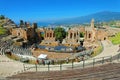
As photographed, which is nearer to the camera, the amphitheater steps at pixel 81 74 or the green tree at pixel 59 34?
the amphitheater steps at pixel 81 74

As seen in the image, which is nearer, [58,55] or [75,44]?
[58,55]

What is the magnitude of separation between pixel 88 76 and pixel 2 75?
9441mm

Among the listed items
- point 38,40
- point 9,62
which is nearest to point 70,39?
point 38,40

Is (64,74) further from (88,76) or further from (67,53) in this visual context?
(67,53)

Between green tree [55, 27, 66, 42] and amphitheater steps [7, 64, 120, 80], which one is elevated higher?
green tree [55, 27, 66, 42]

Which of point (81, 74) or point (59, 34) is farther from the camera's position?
point (59, 34)

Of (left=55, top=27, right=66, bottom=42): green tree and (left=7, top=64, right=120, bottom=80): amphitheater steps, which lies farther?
(left=55, top=27, right=66, bottom=42): green tree

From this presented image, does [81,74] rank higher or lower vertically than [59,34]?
lower

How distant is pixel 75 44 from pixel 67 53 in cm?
1321

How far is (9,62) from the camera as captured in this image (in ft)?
99.8

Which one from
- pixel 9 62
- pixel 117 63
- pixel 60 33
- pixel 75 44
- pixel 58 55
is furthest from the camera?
pixel 60 33

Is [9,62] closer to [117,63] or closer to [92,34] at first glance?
[117,63]

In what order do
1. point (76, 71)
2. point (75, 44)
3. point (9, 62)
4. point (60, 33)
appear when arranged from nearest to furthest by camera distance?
point (76, 71) → point (9, 62) → point (75, 44) → point (60, 33)

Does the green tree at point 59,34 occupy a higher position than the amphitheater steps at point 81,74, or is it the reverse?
the green tree at point 59,34
